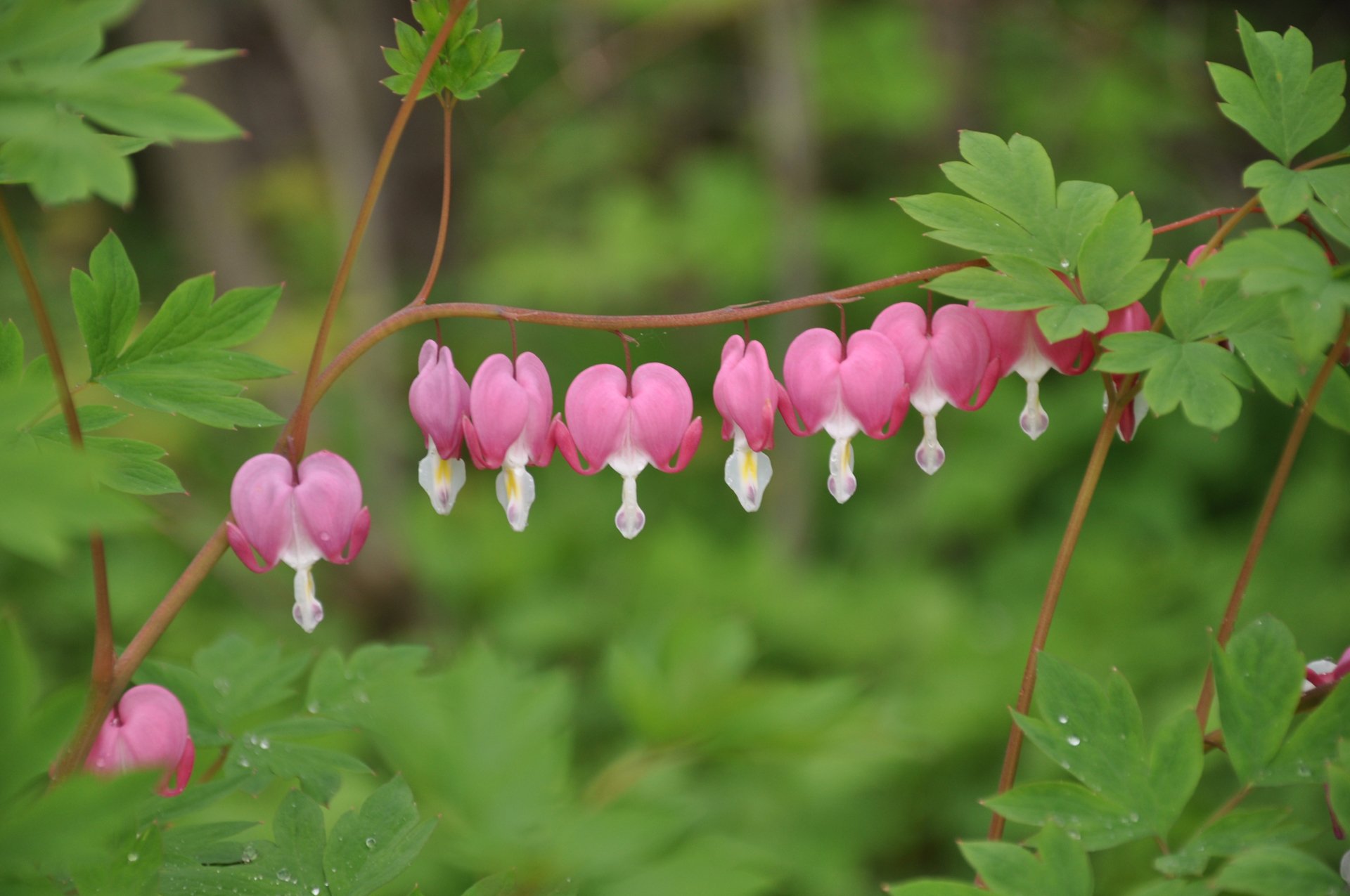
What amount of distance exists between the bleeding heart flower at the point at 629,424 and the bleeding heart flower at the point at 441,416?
9 centimetres

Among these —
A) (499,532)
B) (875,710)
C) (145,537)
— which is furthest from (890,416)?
(145,537)

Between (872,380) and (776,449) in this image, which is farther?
(776,449)

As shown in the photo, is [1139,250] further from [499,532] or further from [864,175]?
[864,175]

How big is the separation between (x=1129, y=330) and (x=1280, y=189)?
0.55 ft

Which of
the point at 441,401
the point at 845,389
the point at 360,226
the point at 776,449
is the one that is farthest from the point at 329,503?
the point at 776,449

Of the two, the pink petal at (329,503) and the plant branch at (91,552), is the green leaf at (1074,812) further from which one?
the plant branch at (91,552)

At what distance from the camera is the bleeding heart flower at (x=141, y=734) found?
2.98 feet

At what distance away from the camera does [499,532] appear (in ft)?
11.1

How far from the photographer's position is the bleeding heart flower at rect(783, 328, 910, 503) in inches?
37.6

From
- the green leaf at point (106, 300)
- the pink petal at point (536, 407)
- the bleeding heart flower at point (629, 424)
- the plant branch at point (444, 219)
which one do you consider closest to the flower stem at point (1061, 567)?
the bleeding heart flower at point (629, 424)

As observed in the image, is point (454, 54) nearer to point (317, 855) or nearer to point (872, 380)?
point (872, 380)

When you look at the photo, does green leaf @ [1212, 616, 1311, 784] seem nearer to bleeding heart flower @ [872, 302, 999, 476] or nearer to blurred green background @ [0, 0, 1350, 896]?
bleeding heart flower @ [872, 302, 999, 476]

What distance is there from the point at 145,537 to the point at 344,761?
9.53 feet

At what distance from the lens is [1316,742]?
2.72 feet
